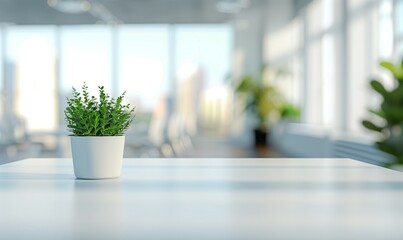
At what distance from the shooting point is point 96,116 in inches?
47.1

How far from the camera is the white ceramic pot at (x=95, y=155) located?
3.78 ft

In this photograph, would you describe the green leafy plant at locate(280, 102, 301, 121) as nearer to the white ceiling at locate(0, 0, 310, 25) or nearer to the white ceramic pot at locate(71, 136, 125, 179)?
the white ceiling at locate(0, 0, 310, 25)

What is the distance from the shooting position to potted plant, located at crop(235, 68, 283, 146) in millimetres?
10562

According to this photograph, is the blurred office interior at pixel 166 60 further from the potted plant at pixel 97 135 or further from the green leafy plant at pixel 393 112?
the potted plant at pixel 97 135

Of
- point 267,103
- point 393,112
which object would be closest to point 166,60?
point 267,103

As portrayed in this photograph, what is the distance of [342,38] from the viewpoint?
7.55m

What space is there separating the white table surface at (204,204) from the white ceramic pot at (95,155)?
0.08 ft

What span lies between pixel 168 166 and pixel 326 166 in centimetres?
46

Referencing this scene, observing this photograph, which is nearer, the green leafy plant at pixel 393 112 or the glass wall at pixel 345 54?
the green leafy plant at pixel 393 112

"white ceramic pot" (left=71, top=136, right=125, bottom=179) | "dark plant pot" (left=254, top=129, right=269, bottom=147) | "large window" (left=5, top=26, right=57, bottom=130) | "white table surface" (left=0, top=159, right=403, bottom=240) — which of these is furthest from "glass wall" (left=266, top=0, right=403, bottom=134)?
"large window" (left=5, top=26, right=57, bottom=130)

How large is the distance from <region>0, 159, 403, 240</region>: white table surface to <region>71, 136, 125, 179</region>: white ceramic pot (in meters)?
0.02

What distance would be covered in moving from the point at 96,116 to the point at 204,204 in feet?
1.45

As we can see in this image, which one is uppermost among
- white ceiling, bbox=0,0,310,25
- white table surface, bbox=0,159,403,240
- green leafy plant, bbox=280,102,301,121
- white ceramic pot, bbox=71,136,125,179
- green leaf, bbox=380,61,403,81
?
white ceiling, bbox=0,0,310,25

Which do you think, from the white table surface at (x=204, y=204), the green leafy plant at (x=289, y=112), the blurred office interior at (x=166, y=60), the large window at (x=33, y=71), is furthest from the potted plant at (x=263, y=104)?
the white table surface at (x=204, y=204)
